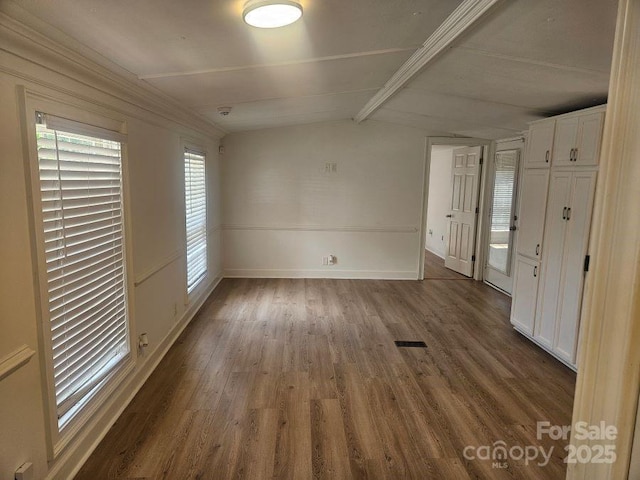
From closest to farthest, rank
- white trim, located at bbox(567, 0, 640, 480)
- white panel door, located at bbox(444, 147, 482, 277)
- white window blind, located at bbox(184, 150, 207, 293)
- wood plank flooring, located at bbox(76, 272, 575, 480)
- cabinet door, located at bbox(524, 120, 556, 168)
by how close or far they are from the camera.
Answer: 1. white trim, located at bbox(567, 0, 640, 480)
2. wood plank flooring, located at bbox(76, 272, 575, 480)
3. cabinet door, located at bbox(524, 120, 556, 168)
4. white window blind, located at bbox(184, 150, 207, 293)
5. white panel door, located at bbox(444, 147, 482, 277)

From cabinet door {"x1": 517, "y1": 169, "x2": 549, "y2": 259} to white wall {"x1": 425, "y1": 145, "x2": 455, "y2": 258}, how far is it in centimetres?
364

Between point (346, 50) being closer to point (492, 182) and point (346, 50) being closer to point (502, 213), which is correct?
point (502, 213)

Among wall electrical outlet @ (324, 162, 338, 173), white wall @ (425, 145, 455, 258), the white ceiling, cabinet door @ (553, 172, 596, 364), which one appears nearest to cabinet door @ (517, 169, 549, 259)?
cabinet door @ (553, 172, 596, 364)

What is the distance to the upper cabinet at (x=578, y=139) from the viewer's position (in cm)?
296

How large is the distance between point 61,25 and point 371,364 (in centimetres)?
297

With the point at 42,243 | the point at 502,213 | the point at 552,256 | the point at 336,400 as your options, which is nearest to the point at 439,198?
the point at 502,213

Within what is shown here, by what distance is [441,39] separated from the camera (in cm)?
233

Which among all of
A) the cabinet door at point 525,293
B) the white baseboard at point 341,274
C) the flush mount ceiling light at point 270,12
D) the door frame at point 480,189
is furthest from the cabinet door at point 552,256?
the flush mount ceiling light at point 270,12

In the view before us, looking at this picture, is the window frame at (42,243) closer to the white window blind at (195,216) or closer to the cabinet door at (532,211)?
the white window blind at (195,216)

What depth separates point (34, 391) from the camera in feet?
5.64

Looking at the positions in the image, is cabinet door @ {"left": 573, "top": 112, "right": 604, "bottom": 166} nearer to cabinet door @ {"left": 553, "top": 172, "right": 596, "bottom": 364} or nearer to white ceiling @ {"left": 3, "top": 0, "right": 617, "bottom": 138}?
cabinet door @ {"left": 553, "top": 172, "right": 596, "bottom": 364}

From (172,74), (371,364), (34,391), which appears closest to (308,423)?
(371,364)

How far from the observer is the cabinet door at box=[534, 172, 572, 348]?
3322 millimetres

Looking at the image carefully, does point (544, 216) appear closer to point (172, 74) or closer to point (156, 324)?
point (172, 74)
